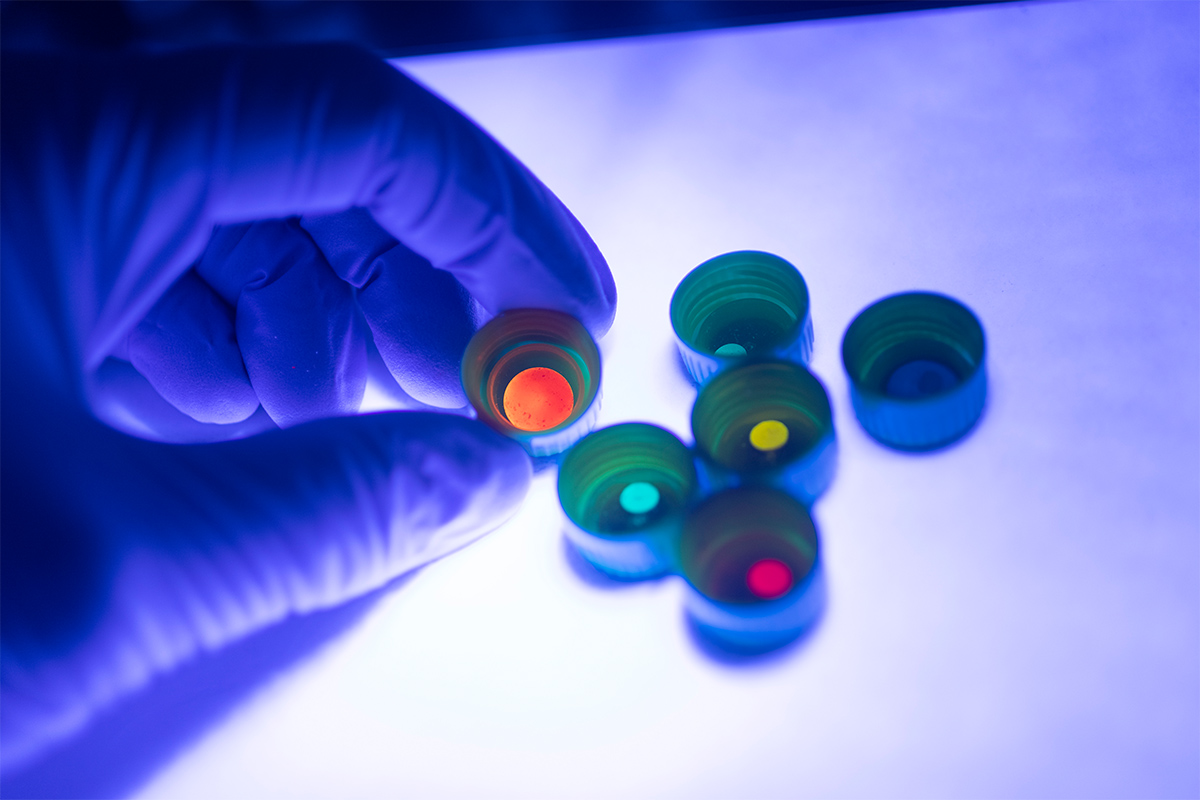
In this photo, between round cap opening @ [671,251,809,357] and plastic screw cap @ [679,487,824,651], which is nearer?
plastic screw cap @ [679,487,824,651]

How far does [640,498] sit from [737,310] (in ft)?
0.92

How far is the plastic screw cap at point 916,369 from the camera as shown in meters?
0.93

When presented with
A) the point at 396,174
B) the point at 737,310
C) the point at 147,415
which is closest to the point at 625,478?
the point at 737,310

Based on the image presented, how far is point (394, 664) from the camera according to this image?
98 cm

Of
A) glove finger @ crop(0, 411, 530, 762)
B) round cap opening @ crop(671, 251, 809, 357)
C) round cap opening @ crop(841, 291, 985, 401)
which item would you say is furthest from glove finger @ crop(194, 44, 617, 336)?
round cap opening @ crop(841, 291, 985, 401)

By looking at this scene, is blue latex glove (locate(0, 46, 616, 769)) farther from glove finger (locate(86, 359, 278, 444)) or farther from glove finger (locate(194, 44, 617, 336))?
glove finger (locate(86, 359, 278, 444))

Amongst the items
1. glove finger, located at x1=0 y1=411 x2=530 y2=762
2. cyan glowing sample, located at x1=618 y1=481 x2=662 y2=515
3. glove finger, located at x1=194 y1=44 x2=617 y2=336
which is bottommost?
glove finger, located at x1=0 y1=411 x2=530 y2=762

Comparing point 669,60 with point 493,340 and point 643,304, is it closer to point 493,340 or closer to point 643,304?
point 643,304

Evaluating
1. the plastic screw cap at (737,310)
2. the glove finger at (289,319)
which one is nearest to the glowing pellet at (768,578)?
the plastic screw cap at (737,310)

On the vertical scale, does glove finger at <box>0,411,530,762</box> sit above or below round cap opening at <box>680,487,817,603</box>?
below

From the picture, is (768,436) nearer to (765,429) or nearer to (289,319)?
(765,429)

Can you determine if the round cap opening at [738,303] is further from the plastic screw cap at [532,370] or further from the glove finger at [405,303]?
the glove finger at [405,303]

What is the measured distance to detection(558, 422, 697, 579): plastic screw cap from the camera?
899mm

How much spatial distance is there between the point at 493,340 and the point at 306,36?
77 centimetres
